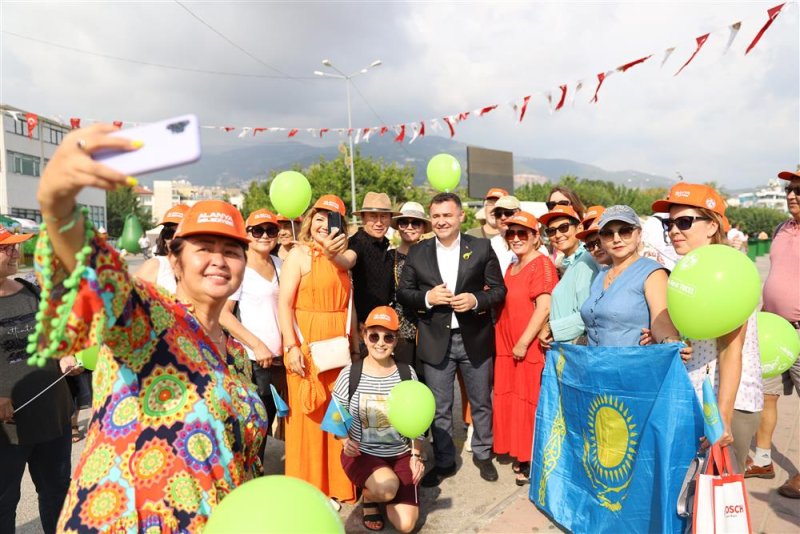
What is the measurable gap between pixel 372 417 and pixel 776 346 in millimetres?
2770

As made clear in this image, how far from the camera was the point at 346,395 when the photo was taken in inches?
137

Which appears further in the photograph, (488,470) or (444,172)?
(444,172)

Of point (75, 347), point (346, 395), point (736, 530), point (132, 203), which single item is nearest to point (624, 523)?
point (736, 530)

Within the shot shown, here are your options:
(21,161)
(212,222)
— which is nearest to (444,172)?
(212,222)

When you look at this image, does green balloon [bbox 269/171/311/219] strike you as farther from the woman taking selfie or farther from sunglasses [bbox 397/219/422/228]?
the woman taking selfie

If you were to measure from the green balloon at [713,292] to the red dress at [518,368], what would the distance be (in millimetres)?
1634

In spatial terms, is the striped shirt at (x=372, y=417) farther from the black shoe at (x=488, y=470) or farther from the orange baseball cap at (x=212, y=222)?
the orange baseball cap at (x=212, y=222)

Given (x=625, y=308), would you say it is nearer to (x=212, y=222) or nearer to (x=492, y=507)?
(x=492, y=507)

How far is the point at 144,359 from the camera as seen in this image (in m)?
1.54

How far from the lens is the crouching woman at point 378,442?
3.39 metres

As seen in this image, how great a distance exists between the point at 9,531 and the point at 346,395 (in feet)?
6.45

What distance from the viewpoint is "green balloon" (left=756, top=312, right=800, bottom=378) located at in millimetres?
3420

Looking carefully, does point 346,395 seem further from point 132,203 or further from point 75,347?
point 132,203

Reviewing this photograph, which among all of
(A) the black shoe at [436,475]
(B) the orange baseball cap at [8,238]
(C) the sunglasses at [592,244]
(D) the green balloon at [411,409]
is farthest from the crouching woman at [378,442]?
(B) the orange baseball cap at [8,238]
